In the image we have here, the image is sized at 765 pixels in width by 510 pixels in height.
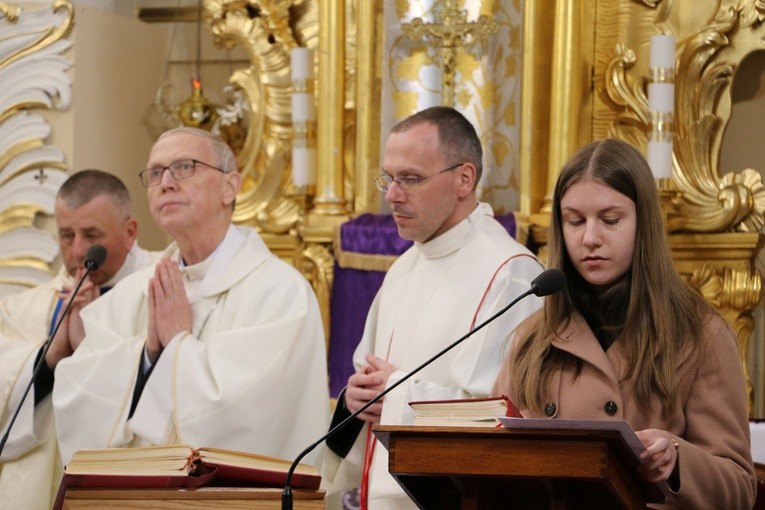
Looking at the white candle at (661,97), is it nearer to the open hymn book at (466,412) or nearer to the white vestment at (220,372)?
the white vestment at (220,372)

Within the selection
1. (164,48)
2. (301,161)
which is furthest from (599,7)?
(164,48)

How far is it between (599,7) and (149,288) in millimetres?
3062

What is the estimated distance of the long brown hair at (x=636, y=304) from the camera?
3473mm

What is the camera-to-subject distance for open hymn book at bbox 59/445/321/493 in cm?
350

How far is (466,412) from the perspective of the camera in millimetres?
3354

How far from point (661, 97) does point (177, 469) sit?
12.0ft

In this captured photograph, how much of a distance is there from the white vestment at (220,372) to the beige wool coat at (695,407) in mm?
1393

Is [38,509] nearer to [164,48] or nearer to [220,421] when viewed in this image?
[220,421]

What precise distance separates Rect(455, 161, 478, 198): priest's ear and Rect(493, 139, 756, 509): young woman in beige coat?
1097 mm

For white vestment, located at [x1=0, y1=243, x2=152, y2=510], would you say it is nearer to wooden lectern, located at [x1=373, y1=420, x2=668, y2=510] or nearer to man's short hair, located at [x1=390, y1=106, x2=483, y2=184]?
man's short hair, located at [x1=390, y1=106, x2=483, y2=184]

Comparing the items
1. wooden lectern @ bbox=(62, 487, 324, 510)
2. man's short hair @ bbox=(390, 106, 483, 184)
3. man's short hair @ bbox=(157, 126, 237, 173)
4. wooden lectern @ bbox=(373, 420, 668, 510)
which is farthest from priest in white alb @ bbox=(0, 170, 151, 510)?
wooden lectern @ bbox=(373, 420, 668, 510)

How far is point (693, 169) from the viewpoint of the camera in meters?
6.77

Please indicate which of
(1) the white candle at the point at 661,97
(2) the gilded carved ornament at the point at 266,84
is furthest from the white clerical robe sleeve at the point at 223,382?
(2) the gilded carved ornament at the point at 266,84

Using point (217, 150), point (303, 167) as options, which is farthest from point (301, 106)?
point (217, 150)
